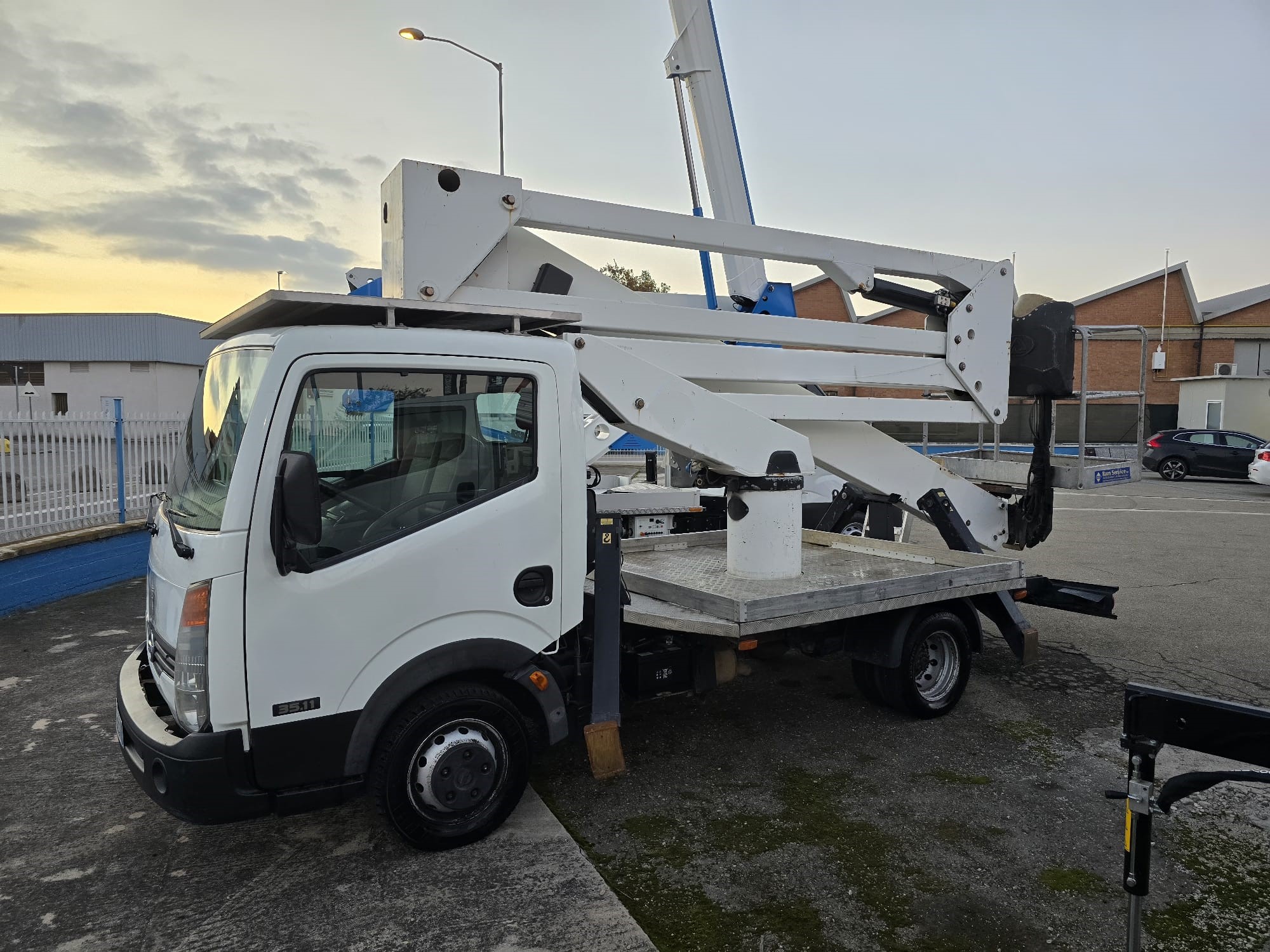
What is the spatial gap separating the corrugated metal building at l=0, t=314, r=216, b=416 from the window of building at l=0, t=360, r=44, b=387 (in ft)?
0.12

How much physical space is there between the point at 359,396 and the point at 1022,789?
3.77 meters

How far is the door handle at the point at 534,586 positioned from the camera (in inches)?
143

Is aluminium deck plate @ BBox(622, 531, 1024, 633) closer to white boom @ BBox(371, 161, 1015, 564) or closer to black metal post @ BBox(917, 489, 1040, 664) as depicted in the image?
black metal post @ BBox(917, 489, 1040, 664)

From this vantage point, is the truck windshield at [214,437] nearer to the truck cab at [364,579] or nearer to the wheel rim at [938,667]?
the truck cab at [364,579]

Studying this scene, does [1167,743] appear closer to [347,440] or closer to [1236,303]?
[347,440]

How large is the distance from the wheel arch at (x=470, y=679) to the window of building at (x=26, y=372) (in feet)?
177

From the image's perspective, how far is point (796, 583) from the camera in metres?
4.73

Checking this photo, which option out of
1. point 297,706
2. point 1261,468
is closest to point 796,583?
point 297,706

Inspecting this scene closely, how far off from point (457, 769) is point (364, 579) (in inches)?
36.6

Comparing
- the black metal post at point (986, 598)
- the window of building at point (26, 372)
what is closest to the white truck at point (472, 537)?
the black metal post at point (986, 598)

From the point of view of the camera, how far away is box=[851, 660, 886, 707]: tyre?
5.30 m

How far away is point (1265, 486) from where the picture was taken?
70.2 feet

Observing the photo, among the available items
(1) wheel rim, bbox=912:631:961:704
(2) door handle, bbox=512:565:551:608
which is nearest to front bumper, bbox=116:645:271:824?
(2) door handle, bbox=512:565:551:608

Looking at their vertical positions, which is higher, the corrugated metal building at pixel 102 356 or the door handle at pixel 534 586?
the corrugated metal building at pixel 102 356
